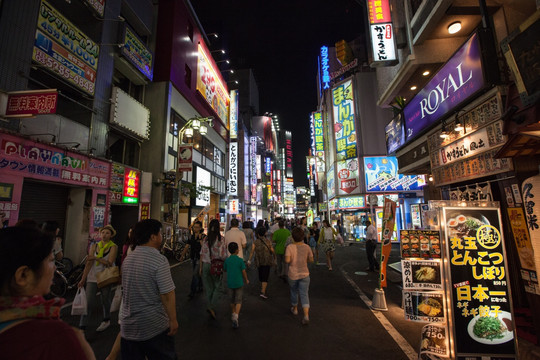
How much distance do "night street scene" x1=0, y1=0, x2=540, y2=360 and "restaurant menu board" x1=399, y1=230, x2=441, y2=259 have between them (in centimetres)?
3

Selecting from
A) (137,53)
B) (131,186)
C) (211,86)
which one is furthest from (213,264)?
(211,86)

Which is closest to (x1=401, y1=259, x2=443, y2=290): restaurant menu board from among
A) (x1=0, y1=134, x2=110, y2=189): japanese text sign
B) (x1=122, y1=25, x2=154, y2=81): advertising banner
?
(x1=0, y1=134, x2=110, y2=189): japanese text sign

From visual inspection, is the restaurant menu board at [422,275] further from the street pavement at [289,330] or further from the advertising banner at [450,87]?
the advertising banner at [450,87]

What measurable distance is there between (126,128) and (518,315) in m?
15.8

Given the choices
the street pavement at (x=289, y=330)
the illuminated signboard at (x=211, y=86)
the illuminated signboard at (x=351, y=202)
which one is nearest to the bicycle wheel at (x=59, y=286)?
the street pavement at (x=289, y=330)

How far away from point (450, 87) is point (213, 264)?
7203mm

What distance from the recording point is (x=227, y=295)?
775cm

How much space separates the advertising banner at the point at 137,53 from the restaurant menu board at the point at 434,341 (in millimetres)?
15968

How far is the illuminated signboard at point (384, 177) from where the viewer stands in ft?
84.3

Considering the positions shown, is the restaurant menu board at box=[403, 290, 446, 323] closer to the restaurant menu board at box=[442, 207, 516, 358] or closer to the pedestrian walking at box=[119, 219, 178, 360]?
the restaurant menu board at box=[442, 207, 516, 358]

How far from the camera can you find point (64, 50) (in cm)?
994

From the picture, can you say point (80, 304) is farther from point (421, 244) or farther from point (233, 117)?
point (233, 117)

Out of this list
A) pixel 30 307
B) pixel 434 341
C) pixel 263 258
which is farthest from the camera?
pixel 263 258

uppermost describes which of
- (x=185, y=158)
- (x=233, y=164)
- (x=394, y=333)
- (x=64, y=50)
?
(x=233, y=164)
